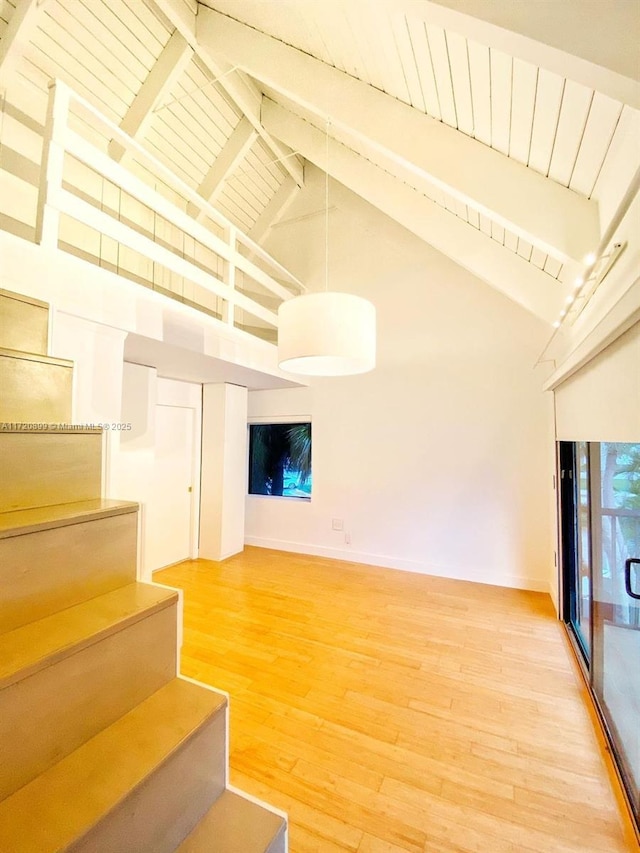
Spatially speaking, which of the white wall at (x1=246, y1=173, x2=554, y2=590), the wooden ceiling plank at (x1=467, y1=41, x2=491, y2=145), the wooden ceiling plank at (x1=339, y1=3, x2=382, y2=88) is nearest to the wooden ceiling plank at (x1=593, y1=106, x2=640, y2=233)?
the wooden ceiling plank at (x1=467, y1=41, x2=491, y2=145)

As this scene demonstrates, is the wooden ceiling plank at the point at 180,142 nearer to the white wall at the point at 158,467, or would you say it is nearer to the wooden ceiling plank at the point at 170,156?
the wooden ceiling plank at the point at 170,156

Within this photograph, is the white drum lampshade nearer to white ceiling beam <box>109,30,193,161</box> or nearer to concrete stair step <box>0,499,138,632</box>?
concrete stair step <box>0,499,138,632</box>

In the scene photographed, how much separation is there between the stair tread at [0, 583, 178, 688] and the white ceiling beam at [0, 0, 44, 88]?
3.87m

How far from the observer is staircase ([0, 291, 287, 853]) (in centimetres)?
64

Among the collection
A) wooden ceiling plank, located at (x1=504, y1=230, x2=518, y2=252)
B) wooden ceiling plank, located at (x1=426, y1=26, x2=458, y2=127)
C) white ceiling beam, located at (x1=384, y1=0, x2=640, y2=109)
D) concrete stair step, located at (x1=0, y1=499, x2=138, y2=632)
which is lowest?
concrete stair step, located at (x1=0, y1=499, x2=138, y2=632)

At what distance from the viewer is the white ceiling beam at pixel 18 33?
240cm

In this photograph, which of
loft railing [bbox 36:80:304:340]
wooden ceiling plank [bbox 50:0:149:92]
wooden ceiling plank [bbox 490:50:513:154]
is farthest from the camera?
wooden ceiling plank [bbox 50:0:149:92]

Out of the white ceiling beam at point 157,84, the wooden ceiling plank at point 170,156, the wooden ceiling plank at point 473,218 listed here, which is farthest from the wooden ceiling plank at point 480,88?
the wooden ceiling plank at point 170,156

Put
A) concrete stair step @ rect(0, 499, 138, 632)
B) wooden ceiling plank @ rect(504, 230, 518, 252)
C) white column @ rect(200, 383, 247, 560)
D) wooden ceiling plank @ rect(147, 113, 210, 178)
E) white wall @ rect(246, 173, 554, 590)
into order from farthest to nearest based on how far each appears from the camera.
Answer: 1. white column @ rect(200, 383, 247, 560)
2. white wall @ rect(246, 173, 554, 590)
3. wooden ceiling plank @ rect(147, 113, 210, 178)
4. wooden ceiling plank @ rect(504, 230, 518, 252)
5. concrete stair step @ rect(0, 499, 138, 632)

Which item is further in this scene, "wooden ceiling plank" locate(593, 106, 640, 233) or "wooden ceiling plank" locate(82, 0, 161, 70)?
"wooden ceiling plank" locate(82, 0, 161, 70)

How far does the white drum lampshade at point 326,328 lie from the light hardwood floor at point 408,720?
202 centimetres

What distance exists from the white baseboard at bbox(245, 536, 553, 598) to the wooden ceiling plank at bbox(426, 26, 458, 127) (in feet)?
Result: 12.9

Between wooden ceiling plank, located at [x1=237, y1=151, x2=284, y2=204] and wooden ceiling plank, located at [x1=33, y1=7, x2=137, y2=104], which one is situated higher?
wooden ceiling plank, located at [x1=237, y1=151, x2=284, y2=204]

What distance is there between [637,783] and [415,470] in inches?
112
